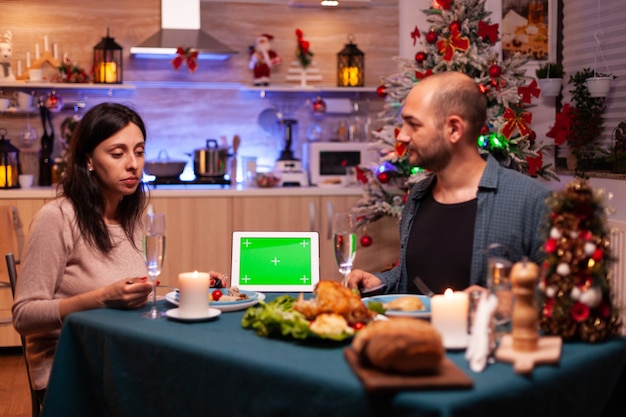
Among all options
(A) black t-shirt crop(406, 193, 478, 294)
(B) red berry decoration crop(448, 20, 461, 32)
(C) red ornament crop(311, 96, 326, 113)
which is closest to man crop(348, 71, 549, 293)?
(A) black t-shirt crop(406, 193, 478, 294)

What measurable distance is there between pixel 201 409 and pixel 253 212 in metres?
3.65

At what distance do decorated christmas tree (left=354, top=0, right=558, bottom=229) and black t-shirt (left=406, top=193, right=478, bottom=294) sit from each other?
1.82m

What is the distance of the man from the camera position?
2441mm

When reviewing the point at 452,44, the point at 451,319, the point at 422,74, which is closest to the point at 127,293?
the point at 451,319

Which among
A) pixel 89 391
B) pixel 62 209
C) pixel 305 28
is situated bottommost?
pixel 89 391

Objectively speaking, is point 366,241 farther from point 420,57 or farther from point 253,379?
point 253,379

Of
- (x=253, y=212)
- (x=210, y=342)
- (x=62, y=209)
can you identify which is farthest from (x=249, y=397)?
A: (x=253, y=212)

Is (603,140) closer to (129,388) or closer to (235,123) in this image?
(235,123)

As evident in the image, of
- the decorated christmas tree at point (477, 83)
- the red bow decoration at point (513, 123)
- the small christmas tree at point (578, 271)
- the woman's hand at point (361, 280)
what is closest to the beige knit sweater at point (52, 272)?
the woman's hand at point (361, 280)

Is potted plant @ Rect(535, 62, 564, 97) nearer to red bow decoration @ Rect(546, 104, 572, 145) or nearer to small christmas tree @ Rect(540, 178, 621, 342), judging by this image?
red bow decoration @ Rect(546, 104, 572, 145)

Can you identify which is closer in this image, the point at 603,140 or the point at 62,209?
the point at 62,209

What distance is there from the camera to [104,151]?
100 inches

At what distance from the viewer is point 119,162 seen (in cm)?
254

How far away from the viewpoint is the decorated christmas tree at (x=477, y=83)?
449 centimetres
